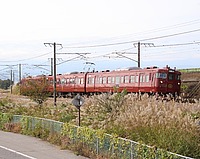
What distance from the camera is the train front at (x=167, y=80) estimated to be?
122 feet

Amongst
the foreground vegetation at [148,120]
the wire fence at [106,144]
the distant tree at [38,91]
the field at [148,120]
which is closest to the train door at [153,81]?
the distant tree at [38,91]

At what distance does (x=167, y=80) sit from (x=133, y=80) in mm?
3012

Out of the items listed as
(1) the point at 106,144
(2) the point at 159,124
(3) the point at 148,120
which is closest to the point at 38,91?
(1) the point at 106,144

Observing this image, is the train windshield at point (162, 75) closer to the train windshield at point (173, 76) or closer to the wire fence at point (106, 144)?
the train windshield at point (173, 76)

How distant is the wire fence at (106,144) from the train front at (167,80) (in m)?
16.7

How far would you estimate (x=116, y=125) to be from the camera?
17.1 metres

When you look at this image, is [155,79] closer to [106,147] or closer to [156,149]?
[106,147]

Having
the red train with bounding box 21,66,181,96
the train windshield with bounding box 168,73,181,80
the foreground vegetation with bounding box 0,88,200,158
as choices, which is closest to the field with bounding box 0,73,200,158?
the foreground vegetation with bounding box 0,88,200,158

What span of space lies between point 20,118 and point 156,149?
1382 cm

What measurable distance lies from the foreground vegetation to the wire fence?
0.41m

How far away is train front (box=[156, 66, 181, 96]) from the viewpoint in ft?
122

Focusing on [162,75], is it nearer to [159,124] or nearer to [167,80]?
[167,80]

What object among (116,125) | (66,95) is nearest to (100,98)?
(116,125)

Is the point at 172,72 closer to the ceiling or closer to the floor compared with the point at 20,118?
closer to the ceiling
